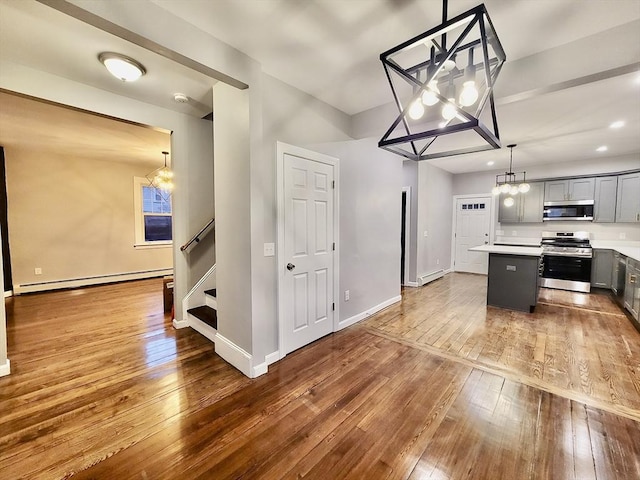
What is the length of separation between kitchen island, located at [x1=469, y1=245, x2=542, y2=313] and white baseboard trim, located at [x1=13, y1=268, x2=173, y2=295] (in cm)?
708

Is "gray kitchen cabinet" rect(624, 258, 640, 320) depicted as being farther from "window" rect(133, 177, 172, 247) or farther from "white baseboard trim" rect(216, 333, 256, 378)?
"window" rect(133, 177, 172, 247)

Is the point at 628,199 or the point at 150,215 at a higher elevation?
the point at 628,199

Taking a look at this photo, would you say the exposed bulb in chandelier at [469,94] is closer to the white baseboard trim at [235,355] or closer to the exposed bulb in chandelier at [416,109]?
the exposed bulb in chandelier at [416,109]

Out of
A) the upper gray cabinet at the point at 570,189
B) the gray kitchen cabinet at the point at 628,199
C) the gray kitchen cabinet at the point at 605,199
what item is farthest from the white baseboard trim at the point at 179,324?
the gray kitchen cabinet at the point at 628,199

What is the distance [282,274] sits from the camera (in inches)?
105

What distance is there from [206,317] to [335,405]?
197cm

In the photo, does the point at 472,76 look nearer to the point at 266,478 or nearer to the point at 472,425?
the point at 472,425

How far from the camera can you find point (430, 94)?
1507 mm

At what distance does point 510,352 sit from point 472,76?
2.78 m

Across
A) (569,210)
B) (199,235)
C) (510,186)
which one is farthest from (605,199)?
(199,235)

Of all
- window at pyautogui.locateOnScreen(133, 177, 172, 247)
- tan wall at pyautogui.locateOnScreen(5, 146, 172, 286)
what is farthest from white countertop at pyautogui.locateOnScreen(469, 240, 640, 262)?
tan wall at pyautogui.locateOnScreen(5, 146, 172, 286)

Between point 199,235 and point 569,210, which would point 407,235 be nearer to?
point 569,210

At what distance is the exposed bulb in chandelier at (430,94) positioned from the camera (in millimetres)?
1439

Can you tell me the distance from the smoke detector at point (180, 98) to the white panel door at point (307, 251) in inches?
52.8
